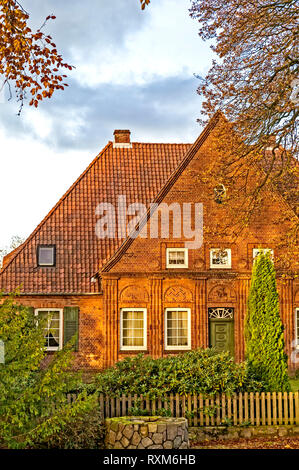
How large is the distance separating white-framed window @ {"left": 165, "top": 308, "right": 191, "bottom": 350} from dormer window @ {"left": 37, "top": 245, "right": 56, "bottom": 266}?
4.88m

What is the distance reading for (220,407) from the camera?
1443 centimetres

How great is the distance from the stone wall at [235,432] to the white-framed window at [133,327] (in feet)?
34.0

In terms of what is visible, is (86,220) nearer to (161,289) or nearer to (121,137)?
(161,289)

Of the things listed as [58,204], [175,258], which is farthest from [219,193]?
[58,204]

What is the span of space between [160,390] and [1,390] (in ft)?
15.2

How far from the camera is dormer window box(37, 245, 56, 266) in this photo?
25703mm

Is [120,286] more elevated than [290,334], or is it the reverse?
[120,286]

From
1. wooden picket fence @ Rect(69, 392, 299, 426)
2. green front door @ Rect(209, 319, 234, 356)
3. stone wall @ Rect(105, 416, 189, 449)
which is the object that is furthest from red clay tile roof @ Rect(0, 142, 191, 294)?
stone wall @ Rect(105, 416, 189, 449)

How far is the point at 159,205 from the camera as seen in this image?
24.9 m

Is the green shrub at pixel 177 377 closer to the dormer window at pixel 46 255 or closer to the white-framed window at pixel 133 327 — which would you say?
the white-framed window at pixel 133 327

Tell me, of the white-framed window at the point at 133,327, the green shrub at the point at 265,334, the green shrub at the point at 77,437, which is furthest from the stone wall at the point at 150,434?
the white-framed window at the point at 133,327

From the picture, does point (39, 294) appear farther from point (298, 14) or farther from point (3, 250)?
point (3, 250)

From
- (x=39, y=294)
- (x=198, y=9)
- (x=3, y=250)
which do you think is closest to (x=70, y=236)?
(x=39, y=294)
